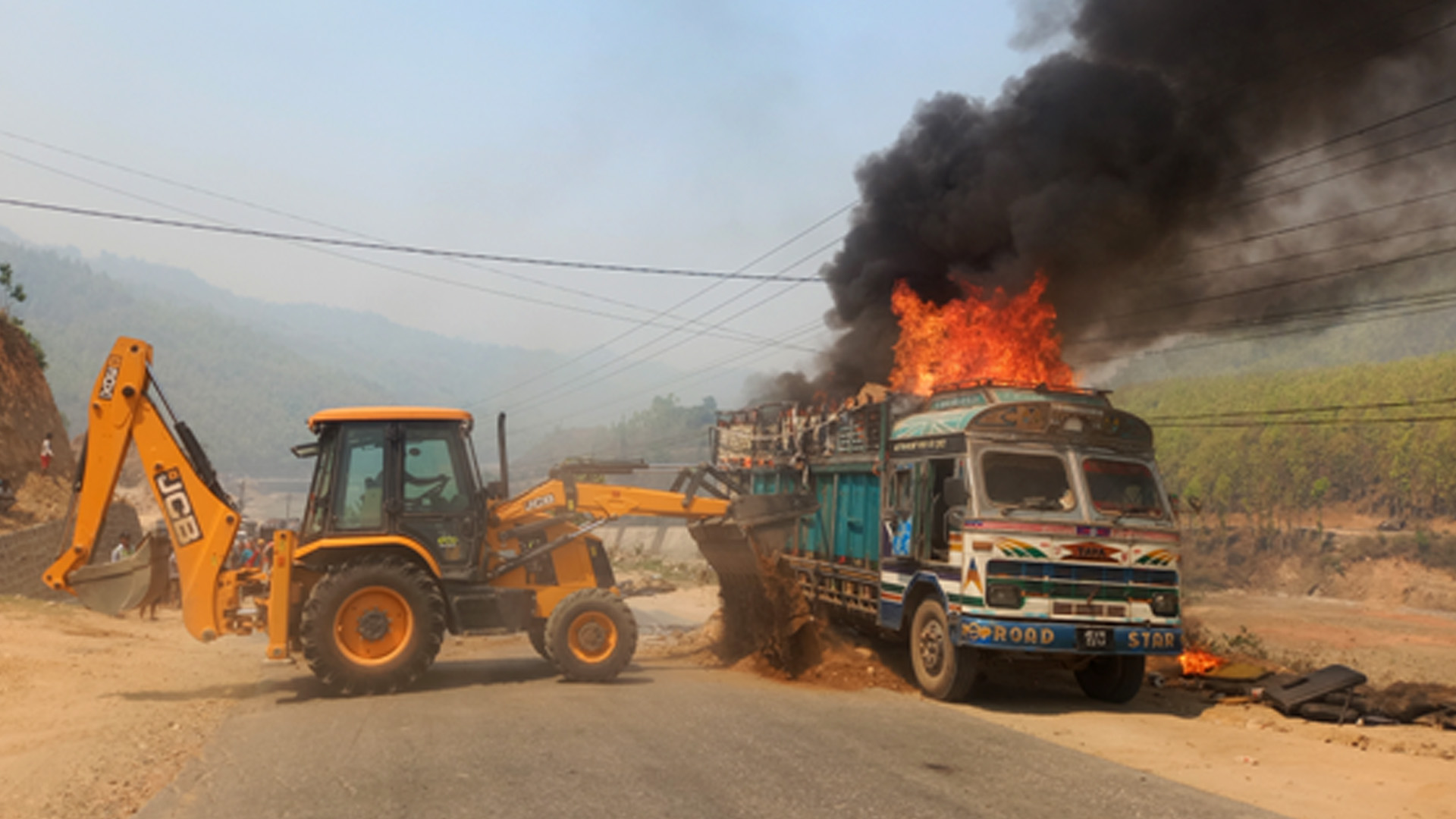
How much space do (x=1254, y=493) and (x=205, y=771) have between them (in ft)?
171

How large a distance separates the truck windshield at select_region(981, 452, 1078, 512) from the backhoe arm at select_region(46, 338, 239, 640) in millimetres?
8153

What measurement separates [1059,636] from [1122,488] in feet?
6.45

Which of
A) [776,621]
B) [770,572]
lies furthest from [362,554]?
[776,621]

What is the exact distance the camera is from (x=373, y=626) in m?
11.4

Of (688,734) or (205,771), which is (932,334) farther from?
(205,771)

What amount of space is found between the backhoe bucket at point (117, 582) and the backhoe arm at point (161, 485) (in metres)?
0.10

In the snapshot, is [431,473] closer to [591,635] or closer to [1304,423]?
[591,635]

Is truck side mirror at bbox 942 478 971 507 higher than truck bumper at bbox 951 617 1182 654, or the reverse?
truck side mirror at bbox 942 478 971 507

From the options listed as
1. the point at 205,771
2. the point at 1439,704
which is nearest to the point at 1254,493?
the point at 1439,704

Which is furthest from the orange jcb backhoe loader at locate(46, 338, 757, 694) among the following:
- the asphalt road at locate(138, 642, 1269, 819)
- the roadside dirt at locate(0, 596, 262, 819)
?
the roadside dirt at locate(0, 596, 262, 819)

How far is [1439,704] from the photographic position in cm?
1054

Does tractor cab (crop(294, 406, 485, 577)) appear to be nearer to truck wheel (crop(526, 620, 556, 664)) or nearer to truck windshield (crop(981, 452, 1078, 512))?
truck wheel (crop(526, 620, 556, 664))

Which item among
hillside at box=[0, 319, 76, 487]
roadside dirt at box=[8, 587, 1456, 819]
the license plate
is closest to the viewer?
roadside dirt at box=[8, 587, 1456, 819]

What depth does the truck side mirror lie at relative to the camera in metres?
10.8
